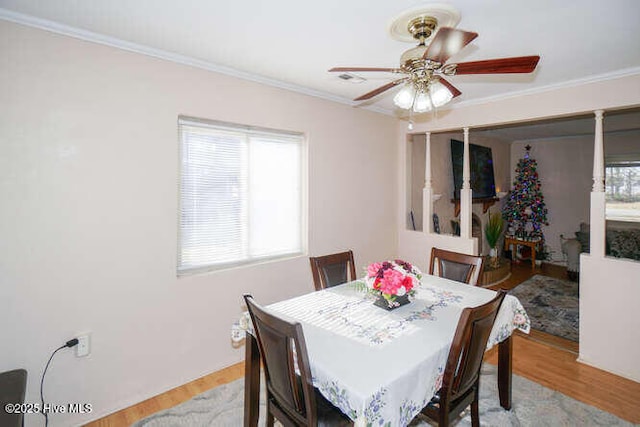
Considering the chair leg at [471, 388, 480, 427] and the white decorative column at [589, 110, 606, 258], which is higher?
the white decorative column at [589, 110, 606, 258]

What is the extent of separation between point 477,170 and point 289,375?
16.9ft

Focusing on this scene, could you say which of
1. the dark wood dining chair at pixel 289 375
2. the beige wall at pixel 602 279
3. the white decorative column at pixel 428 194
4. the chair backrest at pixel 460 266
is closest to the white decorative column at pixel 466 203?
the white decorative column at pixel 428 194

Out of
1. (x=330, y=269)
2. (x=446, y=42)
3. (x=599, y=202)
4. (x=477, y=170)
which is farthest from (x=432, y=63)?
(x=477, y=170)

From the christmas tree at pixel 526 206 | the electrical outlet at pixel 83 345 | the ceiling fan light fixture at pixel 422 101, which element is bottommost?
the electrical outlet at pixel 83 345

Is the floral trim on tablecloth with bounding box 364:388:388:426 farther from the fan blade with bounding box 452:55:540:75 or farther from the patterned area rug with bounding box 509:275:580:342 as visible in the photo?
the patterned area rug with bounding box 509:275:580:342

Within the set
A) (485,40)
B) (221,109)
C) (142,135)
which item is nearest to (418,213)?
(485,40)

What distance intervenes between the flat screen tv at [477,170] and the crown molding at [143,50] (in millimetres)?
2667

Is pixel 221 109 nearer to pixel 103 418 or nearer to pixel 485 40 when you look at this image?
pixel 485 40

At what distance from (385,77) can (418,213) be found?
7.38 feet

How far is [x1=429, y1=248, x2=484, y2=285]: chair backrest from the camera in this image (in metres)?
2.46

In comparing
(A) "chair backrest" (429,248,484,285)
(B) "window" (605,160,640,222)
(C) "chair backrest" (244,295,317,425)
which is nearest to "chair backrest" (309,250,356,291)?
(A) "chair backrest" (429,248,484,285)

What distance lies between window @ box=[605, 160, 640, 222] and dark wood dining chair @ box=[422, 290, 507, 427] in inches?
212

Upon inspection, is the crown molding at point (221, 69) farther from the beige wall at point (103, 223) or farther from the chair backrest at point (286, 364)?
the chair backrest at point (286, 364)

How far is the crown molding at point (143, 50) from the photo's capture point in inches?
68.9
